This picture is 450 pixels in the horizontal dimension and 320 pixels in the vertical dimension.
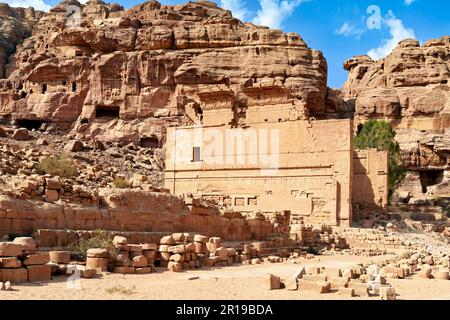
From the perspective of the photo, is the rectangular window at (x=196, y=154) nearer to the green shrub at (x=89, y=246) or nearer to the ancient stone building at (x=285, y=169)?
the ancient stone building at (x=285, y=169)

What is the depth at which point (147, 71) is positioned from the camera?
4412 centimetres

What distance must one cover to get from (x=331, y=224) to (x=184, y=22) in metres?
29.6

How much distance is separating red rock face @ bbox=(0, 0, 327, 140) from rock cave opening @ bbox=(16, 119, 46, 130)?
26.0 inches

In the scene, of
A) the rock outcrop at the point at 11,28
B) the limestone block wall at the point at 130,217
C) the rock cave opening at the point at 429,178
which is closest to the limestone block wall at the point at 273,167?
the limestone block wall at the point at 130,217

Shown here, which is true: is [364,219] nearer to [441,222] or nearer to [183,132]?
[441,222]

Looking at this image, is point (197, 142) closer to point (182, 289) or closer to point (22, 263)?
point (182, 289)

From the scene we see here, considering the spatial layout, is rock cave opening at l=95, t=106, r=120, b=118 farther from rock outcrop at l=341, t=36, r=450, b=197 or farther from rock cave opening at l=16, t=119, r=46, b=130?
rock outcrop at l=341, t=36, r=450, b=197

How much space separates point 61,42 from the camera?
47.1 meters

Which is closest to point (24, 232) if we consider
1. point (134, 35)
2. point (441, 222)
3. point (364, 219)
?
point (364, 219)

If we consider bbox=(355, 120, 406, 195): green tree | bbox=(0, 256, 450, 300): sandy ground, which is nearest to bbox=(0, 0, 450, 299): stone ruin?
bbox=(0, 256, 450, 300): sandy ground

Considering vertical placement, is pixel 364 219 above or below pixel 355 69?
below

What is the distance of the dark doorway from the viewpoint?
42.9 m

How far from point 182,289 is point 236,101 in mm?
31452

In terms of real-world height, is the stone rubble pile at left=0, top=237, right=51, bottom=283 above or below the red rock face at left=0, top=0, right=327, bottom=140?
below
